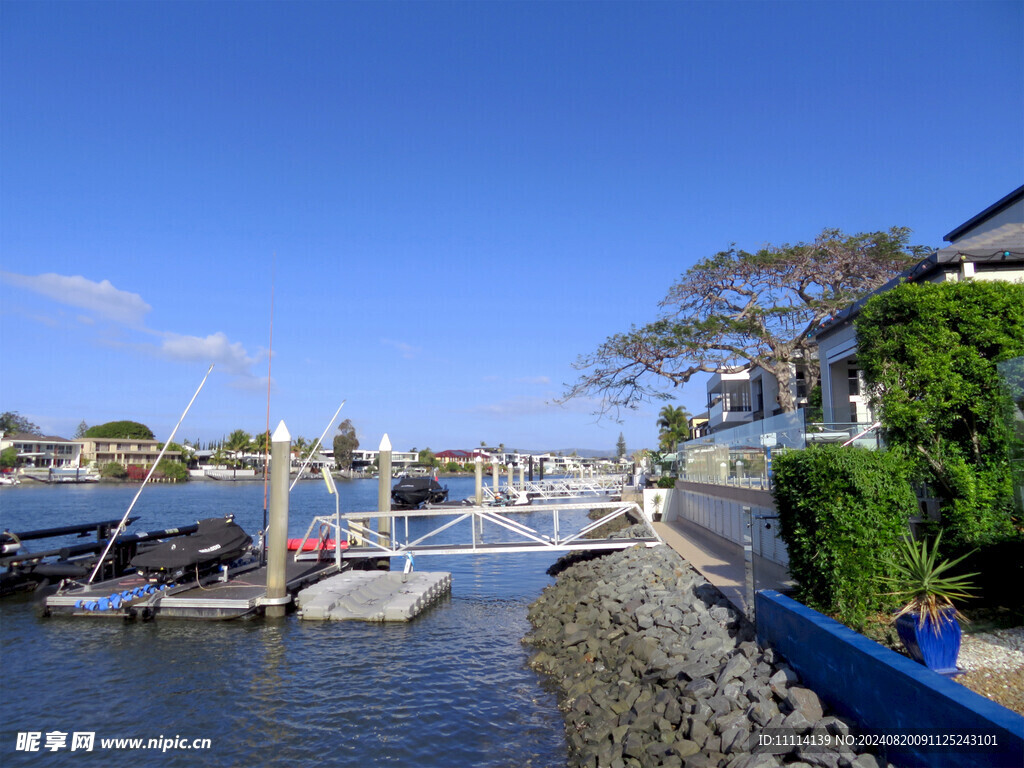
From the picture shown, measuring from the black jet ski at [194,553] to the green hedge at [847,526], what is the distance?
15.2 metres

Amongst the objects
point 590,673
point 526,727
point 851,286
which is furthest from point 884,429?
point 851,286

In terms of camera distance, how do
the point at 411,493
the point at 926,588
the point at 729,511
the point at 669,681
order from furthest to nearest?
the point at 411,493, the point at 729,511, the point at 669,681, the point at 926,588

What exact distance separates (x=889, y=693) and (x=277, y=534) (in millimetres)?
14802

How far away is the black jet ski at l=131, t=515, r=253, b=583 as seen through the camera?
18.0 metres

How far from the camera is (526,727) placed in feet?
35.8

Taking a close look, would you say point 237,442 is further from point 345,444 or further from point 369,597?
point 369,597

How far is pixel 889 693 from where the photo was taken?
630 centimetres

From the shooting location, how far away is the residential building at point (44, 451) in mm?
123812

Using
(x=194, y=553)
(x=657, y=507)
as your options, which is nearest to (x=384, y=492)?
(x=194, y=553)

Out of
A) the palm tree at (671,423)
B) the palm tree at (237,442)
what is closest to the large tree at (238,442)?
the palm tree at (237,442)

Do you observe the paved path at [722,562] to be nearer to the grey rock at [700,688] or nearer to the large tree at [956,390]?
the grey rock at [700,688]

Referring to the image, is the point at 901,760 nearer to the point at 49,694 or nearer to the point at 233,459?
the point at 49,694

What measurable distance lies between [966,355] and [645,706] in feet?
22.7

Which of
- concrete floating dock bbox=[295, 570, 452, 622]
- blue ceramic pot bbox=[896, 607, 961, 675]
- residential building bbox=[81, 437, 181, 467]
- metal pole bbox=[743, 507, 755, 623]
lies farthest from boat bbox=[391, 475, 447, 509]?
residential building bbox=[81, 437, 181, 467]
